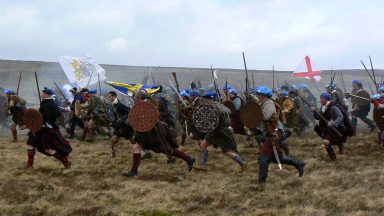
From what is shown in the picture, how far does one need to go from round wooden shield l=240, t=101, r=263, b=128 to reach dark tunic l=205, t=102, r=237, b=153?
69cm

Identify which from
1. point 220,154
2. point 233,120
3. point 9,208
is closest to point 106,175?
point 9,208

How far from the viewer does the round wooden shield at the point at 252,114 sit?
6855 mm

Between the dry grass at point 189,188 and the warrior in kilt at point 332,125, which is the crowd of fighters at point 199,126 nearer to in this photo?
the warrior in kilt at point 332,125

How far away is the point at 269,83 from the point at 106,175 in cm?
1991

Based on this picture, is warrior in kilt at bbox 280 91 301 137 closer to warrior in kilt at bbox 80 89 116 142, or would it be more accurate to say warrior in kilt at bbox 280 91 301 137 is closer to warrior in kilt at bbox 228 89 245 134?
warrior in kilt at bbox 228 89 245 134

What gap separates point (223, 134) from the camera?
305 inches

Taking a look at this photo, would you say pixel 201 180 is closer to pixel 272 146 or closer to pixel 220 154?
pixel 272 146

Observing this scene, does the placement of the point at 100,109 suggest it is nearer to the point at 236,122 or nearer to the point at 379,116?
the point at 236,122

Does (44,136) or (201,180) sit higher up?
(44,136)

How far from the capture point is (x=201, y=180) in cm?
715

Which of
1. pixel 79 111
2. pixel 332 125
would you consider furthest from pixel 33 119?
pixel 332 125

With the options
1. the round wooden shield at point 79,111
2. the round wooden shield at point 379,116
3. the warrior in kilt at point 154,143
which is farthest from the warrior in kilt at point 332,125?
the round wooden shield at point 79,111

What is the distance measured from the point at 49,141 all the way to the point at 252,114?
122 inches

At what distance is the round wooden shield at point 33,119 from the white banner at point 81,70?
743cm
